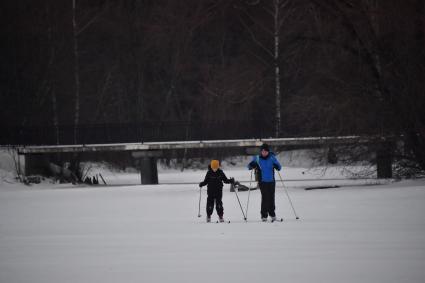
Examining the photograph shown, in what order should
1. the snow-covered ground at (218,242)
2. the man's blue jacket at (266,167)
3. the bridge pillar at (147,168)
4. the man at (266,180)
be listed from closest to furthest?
1. the snow-covered ground at (218,242)
2. the man at (266,180)
3. the man's blue jacket at (266,167)
4. the bridge pillar at (147,168)

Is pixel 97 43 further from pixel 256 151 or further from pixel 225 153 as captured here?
pixel 256 151

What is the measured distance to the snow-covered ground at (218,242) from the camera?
969cm

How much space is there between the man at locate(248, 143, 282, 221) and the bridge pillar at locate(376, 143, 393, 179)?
949cm

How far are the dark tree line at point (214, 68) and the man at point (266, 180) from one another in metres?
9.01

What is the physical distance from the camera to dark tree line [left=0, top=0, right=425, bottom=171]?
25.2 metres

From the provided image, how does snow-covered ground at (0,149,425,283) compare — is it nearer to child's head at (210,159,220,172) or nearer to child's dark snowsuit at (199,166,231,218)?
child's dark snowsuit at (199,166,231,218)

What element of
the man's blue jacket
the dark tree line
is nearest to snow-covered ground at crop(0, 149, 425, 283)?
the man's blue jacket

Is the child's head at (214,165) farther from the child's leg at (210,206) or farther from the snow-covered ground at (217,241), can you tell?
the snow-covered ground at (217,241)

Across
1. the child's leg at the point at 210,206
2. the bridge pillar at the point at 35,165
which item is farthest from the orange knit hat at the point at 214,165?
the bridge pillar at the point at 35,165

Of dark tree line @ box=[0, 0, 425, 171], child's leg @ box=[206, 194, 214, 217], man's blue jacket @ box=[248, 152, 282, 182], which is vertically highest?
dark tree line @ box=[0, 0, 425, 171]

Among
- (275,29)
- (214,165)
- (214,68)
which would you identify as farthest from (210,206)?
(214,68)

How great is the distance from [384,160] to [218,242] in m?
15.2

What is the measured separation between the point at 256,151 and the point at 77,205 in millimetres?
12671

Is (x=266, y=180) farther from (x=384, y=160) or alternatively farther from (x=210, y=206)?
(x=384, y=160)
